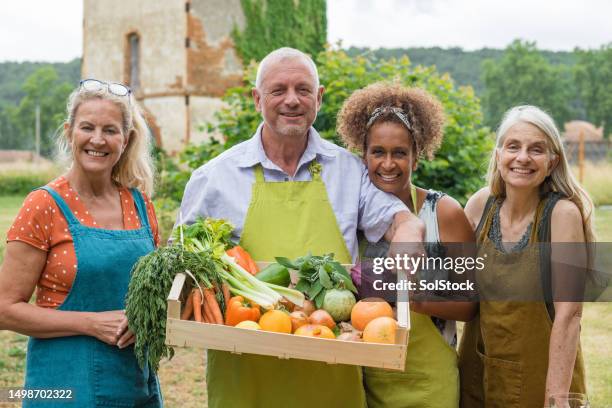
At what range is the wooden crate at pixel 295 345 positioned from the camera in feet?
7.89

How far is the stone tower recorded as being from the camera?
20.6 m

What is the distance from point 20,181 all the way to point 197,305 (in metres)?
24.2

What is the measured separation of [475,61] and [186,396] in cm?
4950

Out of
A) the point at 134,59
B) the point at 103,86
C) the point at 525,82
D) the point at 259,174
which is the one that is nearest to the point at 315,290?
the point at 259,174

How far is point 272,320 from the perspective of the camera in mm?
2551

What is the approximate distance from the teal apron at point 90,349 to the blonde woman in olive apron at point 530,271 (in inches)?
60.5

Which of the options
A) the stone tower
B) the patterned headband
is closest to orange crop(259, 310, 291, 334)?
the patterned headband

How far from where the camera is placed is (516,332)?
309 centimetres

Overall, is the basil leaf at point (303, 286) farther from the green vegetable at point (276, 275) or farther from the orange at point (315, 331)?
the orange at point (315, 331)

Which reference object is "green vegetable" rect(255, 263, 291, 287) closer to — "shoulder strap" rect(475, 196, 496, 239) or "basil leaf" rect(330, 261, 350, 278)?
"basil leaf" rect(330, 261, 350, 278)

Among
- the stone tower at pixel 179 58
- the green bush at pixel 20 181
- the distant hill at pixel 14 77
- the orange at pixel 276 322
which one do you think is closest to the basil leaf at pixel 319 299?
the orange at pixel 276 322

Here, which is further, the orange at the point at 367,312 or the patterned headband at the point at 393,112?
the patterned headband at the point at 393,112

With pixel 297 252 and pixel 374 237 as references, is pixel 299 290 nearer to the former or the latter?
pixel 297 252

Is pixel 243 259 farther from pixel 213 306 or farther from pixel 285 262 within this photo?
pixel 213 306
